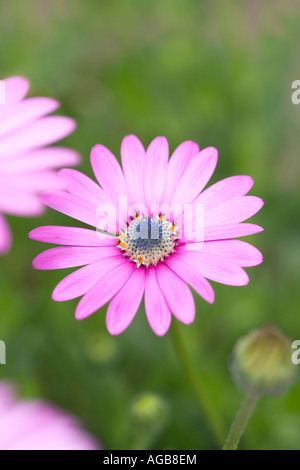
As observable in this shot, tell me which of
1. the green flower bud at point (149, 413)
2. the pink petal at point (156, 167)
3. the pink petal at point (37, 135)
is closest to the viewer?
the pink petal at point (37, 135)

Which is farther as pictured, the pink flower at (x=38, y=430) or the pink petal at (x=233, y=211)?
the pink petal at (x=233, y=211)

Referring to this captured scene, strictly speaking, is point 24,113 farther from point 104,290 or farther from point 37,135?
point 104,290

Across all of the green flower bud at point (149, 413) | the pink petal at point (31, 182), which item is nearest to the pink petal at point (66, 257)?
the pink petal at point (31, 182)

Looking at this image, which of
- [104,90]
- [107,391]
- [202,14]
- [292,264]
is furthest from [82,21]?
[107,391]

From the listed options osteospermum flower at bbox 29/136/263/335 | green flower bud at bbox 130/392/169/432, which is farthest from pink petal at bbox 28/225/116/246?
green flower bud at bbox 130/392/169/432

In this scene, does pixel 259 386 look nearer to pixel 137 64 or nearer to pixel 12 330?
pixel 12 330

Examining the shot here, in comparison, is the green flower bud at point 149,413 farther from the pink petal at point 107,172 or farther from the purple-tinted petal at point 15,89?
the purple-tinted petal at point 15,89
